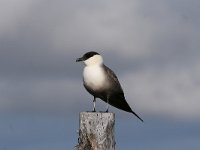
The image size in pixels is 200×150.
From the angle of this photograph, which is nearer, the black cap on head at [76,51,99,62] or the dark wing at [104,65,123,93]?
the black cap on head at [76,51,99,62]

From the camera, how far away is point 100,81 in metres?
14.0

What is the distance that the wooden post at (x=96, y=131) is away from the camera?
9938 mm

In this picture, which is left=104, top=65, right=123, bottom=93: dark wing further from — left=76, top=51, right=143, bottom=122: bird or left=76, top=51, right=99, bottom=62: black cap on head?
left=76, top=51, right=99, bottom=62: black cap on head

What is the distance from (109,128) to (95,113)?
0.37m

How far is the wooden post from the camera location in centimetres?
994

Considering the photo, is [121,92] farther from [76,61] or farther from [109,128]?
[109,128]

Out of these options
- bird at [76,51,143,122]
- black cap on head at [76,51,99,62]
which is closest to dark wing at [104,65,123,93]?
bird at [76,51,143,122]

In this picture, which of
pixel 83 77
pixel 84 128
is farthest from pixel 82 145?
pixel 83 77

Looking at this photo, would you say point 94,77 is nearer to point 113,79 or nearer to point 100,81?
point 100,81

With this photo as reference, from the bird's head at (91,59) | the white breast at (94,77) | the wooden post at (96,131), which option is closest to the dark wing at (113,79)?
the white breast at (94,77)

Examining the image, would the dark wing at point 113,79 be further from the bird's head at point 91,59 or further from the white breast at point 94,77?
the bird's head at point 91,59

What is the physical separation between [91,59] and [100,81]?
2.05 feet

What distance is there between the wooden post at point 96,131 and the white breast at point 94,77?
360 cm

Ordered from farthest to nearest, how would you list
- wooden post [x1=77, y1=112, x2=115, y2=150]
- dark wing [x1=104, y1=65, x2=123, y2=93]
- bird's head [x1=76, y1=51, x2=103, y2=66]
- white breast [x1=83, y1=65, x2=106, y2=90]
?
dark wing [x1=104, y1=65, x2=123, y2=93]
bird's head [x1=76, y1=51, x2=103, y2=66]
white breast [x1=83, y1=65, x2=106, y2=90]
wooden post [x1=77, y1=112, x2=115, y2=150]
